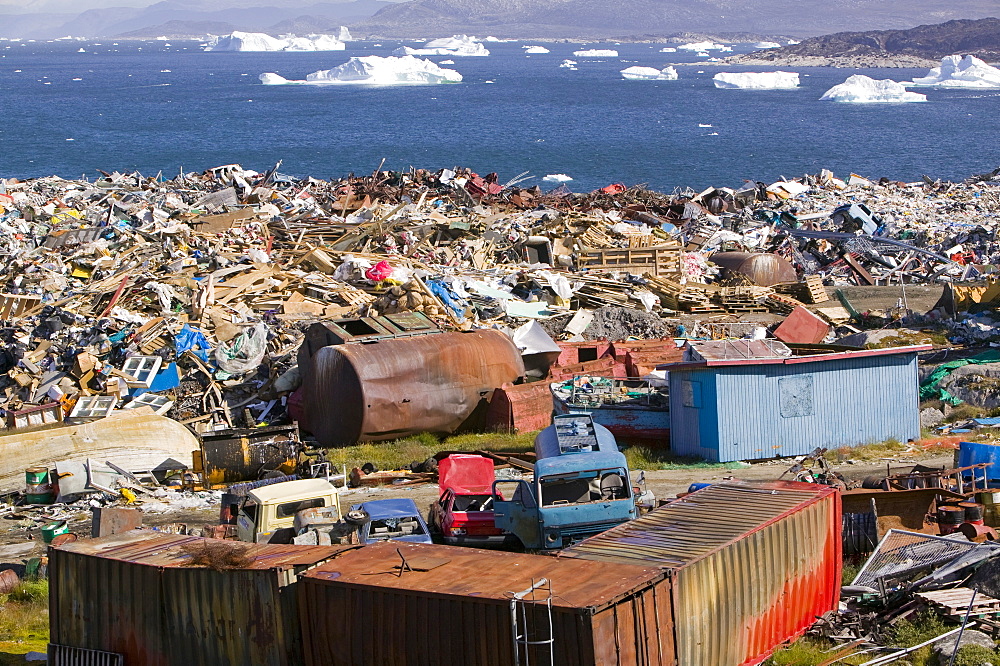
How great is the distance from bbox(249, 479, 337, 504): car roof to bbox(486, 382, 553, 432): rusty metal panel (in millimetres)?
6560

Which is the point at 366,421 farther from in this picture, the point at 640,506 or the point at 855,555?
the point at 855,555

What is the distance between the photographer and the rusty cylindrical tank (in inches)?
729

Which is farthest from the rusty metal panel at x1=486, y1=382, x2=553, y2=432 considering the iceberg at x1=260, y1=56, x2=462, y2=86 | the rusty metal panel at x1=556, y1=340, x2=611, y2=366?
the iceberg at x1=260, y1=56, x2=462, y2=86

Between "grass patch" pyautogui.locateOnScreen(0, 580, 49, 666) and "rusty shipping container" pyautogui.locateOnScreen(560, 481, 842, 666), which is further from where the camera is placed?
"grass patch" pyautogui.locateOnScreen(0, 580, 49, 666)

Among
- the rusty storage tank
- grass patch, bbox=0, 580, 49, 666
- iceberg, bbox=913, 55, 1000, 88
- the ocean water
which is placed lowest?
grass patch, bbox=0, 580, 49, 666

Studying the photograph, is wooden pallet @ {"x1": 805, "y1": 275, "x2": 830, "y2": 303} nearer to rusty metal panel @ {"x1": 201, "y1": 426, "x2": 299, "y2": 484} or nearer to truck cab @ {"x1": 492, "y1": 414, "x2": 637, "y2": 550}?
rusty metal panel @ {"x1": 201, "y1": 426, "x2": 299, "y2": 484}

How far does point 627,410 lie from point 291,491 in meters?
7.14

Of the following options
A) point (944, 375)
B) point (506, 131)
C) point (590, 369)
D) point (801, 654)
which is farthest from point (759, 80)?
point (801, 654)

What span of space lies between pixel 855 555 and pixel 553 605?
5370 mm

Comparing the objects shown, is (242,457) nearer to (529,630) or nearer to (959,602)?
(529,630)

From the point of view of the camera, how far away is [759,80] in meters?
160

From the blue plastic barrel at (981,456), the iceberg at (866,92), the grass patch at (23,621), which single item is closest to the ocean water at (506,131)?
the iceberg at (866,92)

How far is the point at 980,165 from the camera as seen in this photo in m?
76.8

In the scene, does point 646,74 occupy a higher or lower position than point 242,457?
higher
